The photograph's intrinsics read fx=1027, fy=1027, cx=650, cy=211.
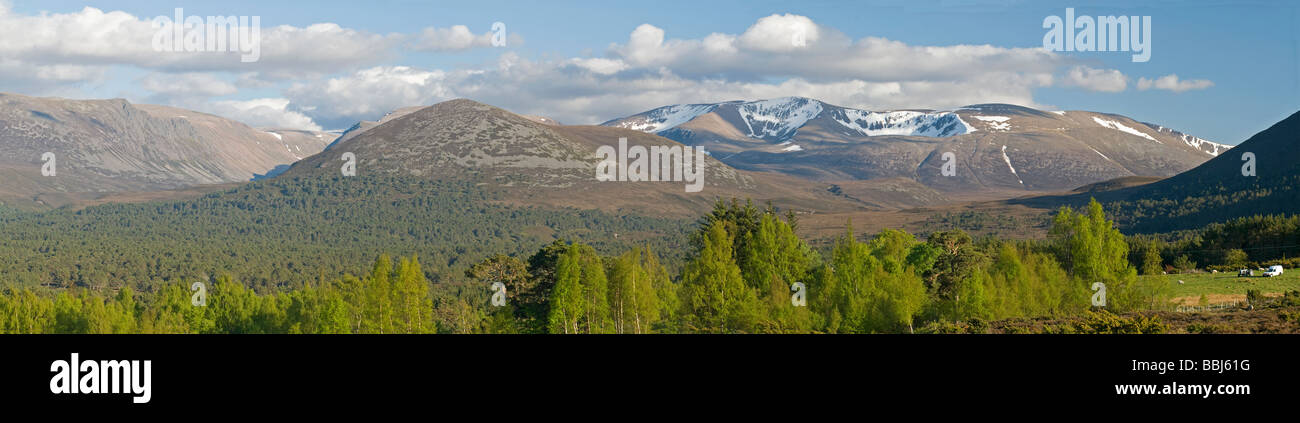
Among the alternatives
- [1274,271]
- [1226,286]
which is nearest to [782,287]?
[1226,286]

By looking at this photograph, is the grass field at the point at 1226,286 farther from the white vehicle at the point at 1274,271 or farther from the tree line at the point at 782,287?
the tree line at the point at 782,287

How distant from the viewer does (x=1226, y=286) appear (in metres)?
110

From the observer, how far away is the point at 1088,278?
95.3m

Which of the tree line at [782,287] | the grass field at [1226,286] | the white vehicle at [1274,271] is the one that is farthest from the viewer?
the white vehicle at [1274,271]

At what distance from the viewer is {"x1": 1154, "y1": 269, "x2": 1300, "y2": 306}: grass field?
100188 mm

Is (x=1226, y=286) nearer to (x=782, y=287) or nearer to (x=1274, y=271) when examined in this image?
(x=1274, y=271)

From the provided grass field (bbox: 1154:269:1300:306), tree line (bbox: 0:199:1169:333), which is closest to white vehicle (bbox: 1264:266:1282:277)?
grass field (bbox: 1154:269:1300:306)

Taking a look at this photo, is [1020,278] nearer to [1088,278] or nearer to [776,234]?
[1088,278]

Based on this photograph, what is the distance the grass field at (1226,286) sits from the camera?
10019 cm

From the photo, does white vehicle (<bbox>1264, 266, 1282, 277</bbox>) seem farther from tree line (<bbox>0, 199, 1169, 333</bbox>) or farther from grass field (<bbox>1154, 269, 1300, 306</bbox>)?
tree line (<bbox>0, 199, 1169, 333</bbox>)

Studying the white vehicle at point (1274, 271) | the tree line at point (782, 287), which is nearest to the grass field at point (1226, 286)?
the white vehicle at point (1274, 271)
